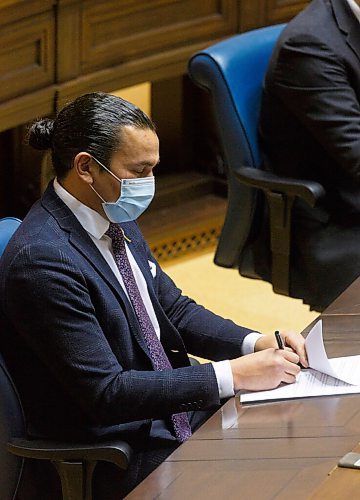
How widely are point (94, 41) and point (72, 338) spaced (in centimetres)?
A: 195

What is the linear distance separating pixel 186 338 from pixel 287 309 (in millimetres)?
1719

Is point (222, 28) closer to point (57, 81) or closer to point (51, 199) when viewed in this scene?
point (57, 81)

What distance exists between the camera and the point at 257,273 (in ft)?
11.3

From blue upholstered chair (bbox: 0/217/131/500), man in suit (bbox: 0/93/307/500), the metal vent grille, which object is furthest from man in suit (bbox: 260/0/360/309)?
the metal vent grille

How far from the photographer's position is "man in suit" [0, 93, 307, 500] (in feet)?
7.06

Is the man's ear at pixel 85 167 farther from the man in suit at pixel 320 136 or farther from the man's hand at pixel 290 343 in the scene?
the man in suit at pixel 320 136

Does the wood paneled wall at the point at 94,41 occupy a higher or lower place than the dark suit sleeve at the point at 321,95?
lower

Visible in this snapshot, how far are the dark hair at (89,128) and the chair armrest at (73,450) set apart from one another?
502 millimetres

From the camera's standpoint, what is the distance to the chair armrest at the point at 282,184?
3156 millimetres

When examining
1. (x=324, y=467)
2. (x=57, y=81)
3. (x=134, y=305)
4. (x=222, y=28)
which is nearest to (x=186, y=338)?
(x=134, y=305)

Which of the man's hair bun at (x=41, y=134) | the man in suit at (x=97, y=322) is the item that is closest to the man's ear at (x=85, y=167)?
the man in suit at (x=97, y=322)

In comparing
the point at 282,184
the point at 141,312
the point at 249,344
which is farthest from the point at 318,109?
the point at 141,312

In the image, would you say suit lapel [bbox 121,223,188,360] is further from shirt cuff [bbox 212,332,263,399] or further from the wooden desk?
the wooden desk

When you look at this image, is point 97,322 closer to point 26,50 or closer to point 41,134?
point 41,134
